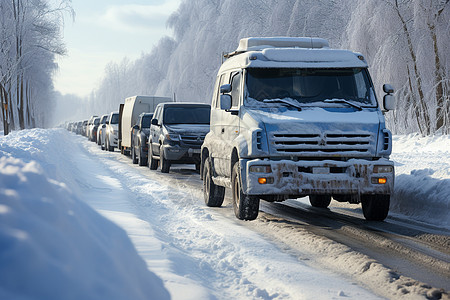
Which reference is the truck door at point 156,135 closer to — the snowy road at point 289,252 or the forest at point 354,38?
the forest at point 354,38

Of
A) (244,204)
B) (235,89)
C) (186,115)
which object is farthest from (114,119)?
(244,204)

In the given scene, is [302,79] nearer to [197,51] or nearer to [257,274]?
[257,274]

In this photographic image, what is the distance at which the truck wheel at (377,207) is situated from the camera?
27.8ft

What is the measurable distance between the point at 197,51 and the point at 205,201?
3527cm

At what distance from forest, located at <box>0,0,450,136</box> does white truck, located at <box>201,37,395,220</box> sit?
11.8 meters

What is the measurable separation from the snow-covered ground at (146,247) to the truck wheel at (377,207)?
693 mm

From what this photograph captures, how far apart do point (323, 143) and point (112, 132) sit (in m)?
25.0

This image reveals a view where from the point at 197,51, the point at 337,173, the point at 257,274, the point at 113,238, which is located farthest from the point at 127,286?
the point at 197,51

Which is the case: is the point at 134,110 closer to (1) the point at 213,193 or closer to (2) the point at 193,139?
(2) the point at 193,139

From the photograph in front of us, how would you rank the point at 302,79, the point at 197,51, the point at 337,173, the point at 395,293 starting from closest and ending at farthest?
the point at 395,293
the point at 337,173
the point at 302,79
the point at 197,51

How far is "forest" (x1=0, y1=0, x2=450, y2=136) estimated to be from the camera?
64.4 feet

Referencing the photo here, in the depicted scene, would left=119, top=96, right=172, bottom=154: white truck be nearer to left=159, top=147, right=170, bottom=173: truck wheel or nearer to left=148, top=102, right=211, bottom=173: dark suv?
left=148, top=102, right=211, bottom=173: dark suv

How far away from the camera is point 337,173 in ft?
25.8

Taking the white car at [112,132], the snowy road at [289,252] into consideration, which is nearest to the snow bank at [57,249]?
the snowy road at [289,252]
